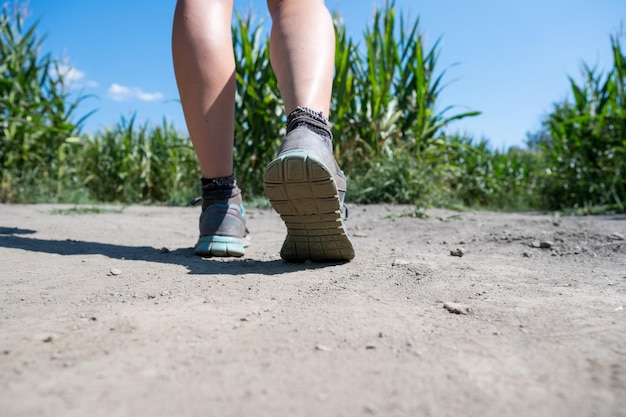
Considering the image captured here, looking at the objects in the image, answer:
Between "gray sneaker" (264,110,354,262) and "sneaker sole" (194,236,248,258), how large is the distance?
0.19 metres

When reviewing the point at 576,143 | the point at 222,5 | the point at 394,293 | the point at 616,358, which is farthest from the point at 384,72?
the point at 616,358

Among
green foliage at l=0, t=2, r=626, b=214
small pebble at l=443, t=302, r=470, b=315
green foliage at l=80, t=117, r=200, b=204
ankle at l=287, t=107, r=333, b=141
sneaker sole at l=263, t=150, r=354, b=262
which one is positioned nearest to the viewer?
small pebble at l=443, t=302, r=470, b=315

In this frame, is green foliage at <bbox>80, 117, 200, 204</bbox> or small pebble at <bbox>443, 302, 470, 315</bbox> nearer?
small pebble at <bbox>443, 302, 470, 315</bbox>

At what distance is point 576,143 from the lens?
14.8ft

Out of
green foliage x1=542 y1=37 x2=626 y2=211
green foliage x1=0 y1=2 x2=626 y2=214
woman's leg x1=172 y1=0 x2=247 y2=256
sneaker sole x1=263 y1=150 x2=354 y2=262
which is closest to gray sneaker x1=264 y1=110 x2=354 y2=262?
sneaker sole x1=263 y1=150 x2=354 y2=262

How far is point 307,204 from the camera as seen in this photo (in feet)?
3.43

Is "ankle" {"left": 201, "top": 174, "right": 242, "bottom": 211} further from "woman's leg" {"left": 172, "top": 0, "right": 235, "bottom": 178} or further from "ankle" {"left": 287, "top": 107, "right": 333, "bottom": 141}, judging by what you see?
"ankle" {"left": 287, "top": 107, "right": 333, "bottom": 141}

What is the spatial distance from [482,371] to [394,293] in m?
0.39

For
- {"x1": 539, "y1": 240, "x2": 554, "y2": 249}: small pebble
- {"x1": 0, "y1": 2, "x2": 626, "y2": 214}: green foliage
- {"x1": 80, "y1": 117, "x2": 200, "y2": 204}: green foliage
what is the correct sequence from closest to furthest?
{"x1": 539, "y1": 240, "x2": 554, "y2": 249}: small pebble → {"x1": 0, "y1": 2, "x2": 626, "y2": 214}: green foliage → {"x1": 80, "y1": 117, "x2": 200, "y2": 204}: green foliage

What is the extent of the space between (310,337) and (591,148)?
4746 millimetres

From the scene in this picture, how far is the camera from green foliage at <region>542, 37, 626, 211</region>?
4.23 m

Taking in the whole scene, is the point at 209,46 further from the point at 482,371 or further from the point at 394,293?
the point at 482,371

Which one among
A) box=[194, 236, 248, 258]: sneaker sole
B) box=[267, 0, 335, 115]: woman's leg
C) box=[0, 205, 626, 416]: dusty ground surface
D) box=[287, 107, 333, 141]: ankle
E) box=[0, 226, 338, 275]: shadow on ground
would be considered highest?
box=[267, 0, 335, 115]: woman's leg

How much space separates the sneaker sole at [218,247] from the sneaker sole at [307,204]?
0.20m
